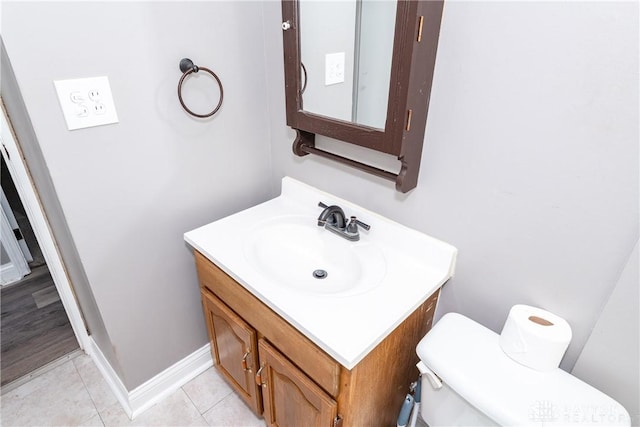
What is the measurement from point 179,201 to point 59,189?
1.20 ft

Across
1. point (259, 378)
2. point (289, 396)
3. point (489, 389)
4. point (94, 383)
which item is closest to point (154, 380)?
point (94, 383)

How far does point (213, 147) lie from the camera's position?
1.33 meters

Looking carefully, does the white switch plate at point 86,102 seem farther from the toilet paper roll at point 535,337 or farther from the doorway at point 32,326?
the doorway at point 32,326

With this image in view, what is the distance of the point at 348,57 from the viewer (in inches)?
42.8

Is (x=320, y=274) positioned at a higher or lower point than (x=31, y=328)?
higher

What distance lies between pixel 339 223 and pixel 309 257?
18 cm

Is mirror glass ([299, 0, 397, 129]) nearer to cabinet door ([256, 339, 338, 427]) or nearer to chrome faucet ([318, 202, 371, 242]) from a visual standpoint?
chrome faucet ([318, 202, 371, 242])

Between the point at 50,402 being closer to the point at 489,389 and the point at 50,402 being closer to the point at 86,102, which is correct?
the point at 86,102

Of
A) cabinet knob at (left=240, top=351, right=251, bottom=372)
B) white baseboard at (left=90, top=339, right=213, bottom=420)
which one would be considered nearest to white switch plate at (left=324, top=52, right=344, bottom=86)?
cabinet knob at (left=240, top=351, right=251, bottom=372)

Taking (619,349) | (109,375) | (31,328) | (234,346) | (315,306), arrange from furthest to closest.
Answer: (31,328) < (109,375) < (234,346) < (315,306) < (619,349)

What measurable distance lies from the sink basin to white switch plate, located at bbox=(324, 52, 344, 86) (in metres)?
0.51

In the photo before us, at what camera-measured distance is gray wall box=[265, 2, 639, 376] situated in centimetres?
70

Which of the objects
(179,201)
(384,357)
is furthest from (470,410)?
(179,201)

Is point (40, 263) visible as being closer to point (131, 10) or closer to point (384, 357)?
point (131, 10)
